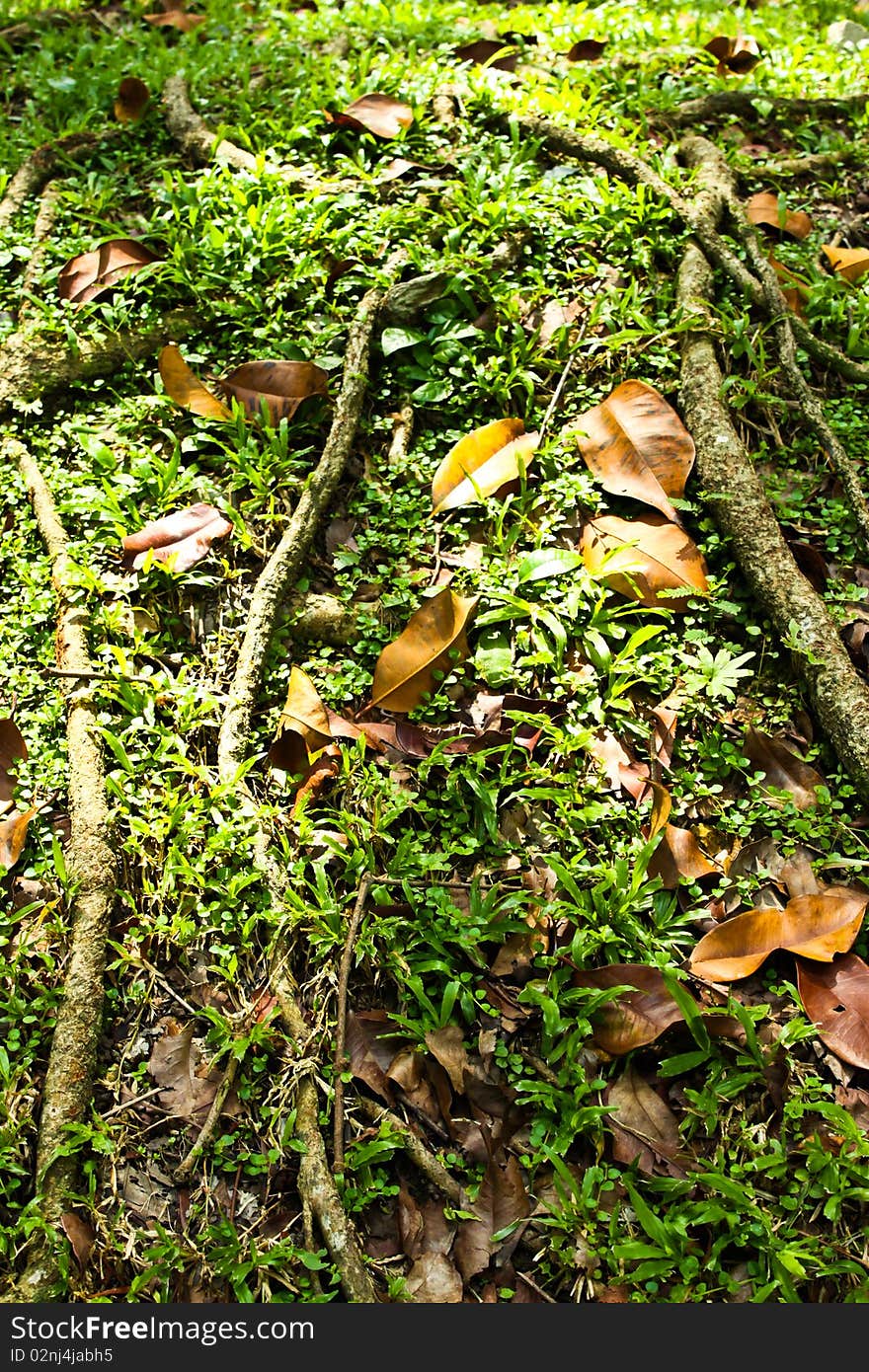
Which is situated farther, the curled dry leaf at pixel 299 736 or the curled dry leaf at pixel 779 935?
the curled dry leaf at pixel 299 736

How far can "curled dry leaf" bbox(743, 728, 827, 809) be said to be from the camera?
2740 millimetres

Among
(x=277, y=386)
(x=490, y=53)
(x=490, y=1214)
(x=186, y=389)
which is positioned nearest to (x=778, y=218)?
(x=490, y=53)

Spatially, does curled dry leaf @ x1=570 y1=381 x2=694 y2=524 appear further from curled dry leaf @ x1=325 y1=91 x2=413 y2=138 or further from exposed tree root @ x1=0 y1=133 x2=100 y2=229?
exposed tree root @ x1=0 y1=133 x2=100 y2=229

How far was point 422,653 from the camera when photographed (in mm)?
2865

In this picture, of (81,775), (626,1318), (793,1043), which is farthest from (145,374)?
(626,1318)

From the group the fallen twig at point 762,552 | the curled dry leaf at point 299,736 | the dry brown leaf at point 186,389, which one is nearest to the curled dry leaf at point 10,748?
the curled dry leaf at point 299,736

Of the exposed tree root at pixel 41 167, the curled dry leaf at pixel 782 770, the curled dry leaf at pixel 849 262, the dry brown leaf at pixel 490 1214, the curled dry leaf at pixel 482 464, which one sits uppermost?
the exposed tree root at pixel 41 167

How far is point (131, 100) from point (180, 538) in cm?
237

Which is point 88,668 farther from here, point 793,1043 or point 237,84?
point 237,84

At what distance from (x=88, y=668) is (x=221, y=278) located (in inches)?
60.0

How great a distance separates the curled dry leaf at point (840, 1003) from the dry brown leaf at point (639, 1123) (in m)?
0.39

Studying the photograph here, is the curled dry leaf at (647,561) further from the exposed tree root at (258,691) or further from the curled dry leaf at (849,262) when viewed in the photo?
the curled dry leaf at (849,262)

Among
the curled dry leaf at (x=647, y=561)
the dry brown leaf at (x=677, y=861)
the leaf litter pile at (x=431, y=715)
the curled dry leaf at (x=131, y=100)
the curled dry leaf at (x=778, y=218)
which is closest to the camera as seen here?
the leaf litter pile at (x=431, y=715)

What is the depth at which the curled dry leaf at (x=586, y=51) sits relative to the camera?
14.9 feet
